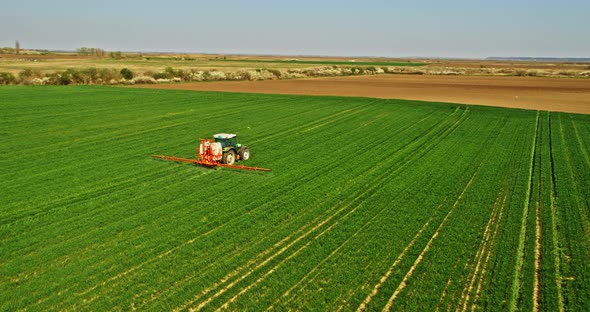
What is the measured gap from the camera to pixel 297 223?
13414 mm

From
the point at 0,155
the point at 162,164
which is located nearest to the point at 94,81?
the point at 0,155

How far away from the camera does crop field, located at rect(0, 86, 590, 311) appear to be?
967 cm

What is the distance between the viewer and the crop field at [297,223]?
9.67m

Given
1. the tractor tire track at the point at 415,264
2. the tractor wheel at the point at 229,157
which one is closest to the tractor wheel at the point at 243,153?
the tractor wheel at the point at 229,157

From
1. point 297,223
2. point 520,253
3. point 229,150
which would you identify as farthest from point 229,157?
point 520,253

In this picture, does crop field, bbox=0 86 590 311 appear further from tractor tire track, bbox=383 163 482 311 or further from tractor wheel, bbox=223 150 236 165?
tractor wheel, bbox=223 150 236 165

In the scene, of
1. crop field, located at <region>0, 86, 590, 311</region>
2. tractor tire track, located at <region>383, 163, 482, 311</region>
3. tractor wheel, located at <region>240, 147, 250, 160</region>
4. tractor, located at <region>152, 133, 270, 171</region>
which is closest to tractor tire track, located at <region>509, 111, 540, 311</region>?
crop field, located at <region>0, 86, 590, 311</region>

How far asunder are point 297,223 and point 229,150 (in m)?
7.71

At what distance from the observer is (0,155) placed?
2094 centimetres

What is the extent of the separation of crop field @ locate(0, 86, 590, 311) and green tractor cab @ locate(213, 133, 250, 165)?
0.85 meters

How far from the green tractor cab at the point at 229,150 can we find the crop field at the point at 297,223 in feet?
2.79

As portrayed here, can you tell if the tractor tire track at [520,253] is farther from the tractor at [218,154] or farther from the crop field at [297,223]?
the tractor at [218,154]

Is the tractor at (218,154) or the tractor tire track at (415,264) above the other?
the tractor at (218,154)

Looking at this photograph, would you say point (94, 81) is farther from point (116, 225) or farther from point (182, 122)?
point (116, 225)
